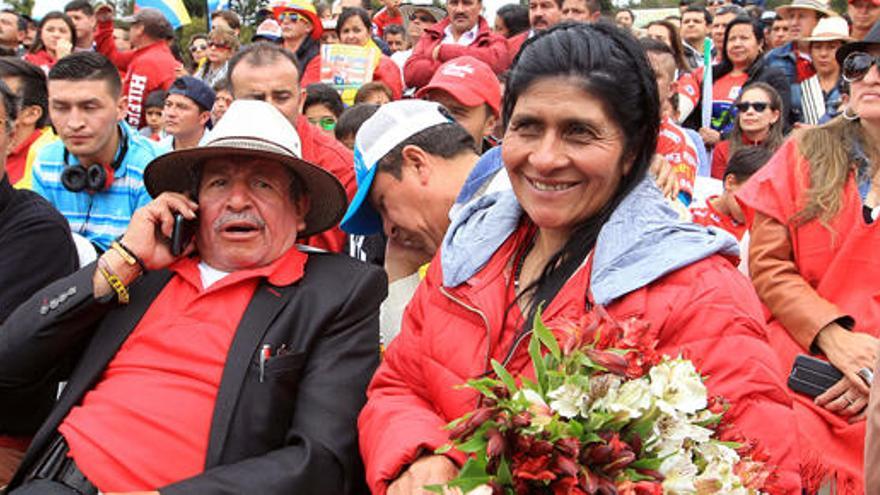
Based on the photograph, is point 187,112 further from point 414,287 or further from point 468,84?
point 414,287

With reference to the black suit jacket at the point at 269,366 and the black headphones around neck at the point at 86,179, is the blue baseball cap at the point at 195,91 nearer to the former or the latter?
the black headphones around neck at the point at 86,179

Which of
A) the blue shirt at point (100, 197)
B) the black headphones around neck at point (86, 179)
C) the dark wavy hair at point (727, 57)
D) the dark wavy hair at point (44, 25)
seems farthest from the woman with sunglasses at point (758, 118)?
the dark wavy hair at point (44, 25)

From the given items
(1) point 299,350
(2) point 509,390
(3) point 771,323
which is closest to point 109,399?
(1) point 299,350

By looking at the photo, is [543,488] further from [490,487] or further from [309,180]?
[309,180]

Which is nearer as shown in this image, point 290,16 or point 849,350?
point 849,350

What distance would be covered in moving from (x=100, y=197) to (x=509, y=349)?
3.47m

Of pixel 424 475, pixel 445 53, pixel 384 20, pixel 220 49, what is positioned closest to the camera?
pixel 424 475

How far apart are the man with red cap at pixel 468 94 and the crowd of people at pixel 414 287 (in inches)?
0.8

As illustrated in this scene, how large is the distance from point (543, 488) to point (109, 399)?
5.36ft

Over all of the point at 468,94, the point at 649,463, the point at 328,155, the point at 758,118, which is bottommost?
the point at 758,118

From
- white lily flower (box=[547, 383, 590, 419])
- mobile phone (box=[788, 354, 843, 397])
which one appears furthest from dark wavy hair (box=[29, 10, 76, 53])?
white lily flower (box=[547, 383, 590, 419])

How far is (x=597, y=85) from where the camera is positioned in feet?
7.78

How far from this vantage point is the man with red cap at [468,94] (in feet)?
15.8

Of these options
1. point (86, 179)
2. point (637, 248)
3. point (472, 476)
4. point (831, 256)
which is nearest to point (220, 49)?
point (86, 179)
